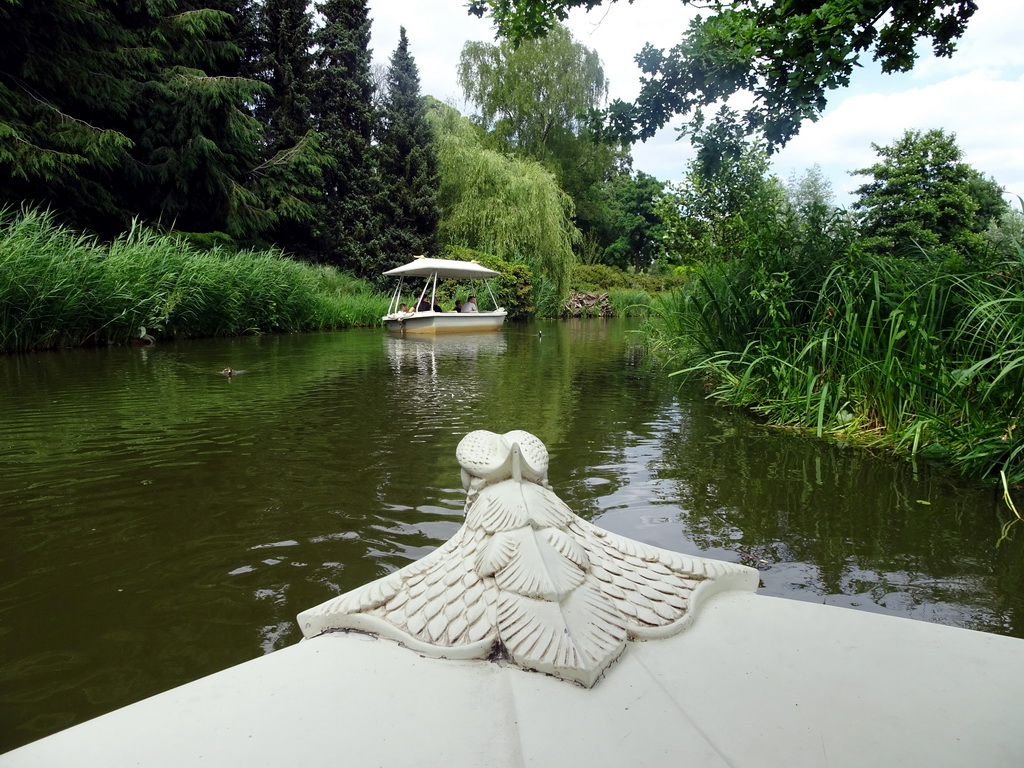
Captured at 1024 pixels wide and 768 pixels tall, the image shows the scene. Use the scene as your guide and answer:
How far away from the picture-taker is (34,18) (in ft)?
46.1

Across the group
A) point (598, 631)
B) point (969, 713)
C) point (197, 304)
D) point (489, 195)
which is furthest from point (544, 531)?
point (489, 195)

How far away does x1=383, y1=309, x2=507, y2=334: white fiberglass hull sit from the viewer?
54.3 ft

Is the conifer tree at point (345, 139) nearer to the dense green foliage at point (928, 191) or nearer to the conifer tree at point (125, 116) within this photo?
the conifer tree at point (125, 116)

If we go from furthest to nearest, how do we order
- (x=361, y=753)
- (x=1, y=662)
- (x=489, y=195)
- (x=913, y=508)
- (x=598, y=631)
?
(x=489, y=195) < (x=913, y=508) < (x=1, y=662) < (x=598, y=631) < (x=361, y=753)

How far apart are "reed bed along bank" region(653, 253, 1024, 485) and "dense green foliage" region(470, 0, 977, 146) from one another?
1373 millimetres

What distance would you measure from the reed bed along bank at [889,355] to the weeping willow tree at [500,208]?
18.9m

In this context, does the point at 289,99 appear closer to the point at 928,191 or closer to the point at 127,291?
the point at 127,291

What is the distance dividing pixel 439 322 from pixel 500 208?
9.13 m

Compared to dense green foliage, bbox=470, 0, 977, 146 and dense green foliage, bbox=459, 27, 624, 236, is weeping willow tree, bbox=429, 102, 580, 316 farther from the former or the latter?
dense green foliage, bbox=470, 0, 977, 146

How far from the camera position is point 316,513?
2.95m

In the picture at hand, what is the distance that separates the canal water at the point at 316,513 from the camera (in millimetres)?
1913

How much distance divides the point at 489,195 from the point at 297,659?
82.2 feet

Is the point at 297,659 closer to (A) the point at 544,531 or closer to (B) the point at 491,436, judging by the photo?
(A) the point at 544,531

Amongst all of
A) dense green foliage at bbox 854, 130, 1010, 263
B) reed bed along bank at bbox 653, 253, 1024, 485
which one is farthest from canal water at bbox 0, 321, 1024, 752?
dense green foliage at bbox 854, 130, 1010, 263
